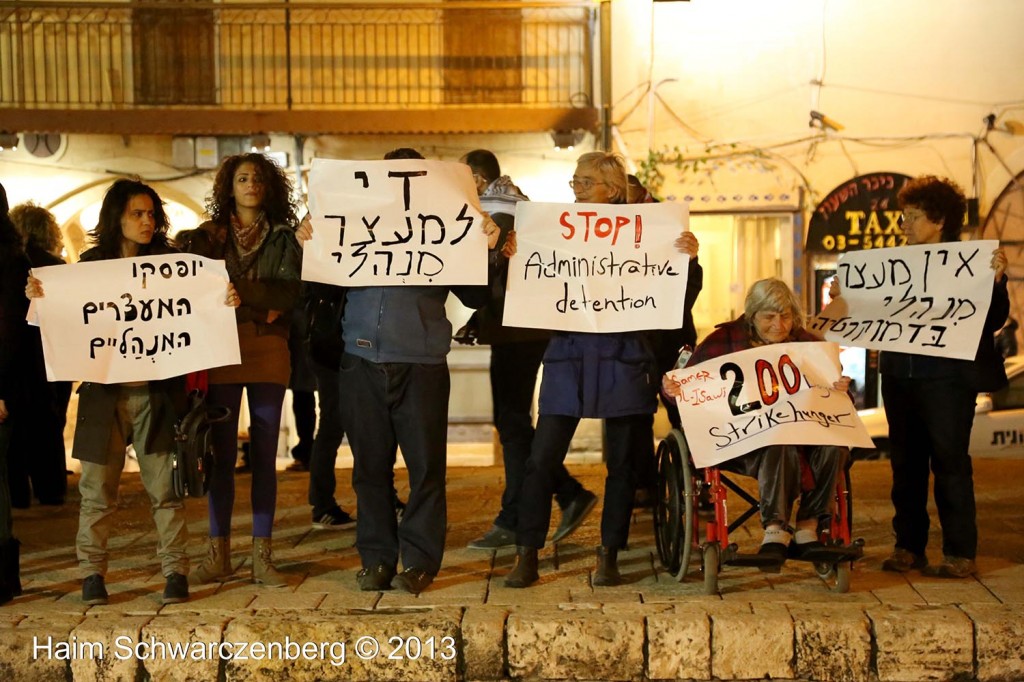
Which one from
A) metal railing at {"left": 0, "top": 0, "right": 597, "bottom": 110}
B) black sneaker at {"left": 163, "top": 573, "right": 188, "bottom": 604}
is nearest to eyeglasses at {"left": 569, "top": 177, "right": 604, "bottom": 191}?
black sneaker at {"left": 163, "top": 573, "right": 188, "bottom": 604}

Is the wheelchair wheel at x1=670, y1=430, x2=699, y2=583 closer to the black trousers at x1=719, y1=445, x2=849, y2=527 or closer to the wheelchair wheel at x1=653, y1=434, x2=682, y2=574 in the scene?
the wheelchair wheel at x1=653, y1=434, x2=682, y2=574

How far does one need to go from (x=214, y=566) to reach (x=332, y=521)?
1.53 m

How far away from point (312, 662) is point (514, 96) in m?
9.79

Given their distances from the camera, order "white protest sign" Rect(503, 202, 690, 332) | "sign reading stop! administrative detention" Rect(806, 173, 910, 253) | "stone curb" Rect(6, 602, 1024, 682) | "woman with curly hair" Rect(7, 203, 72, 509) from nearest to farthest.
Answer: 1. "stone curb" Rect(6, 602, 1024, 682)
2. "white protest sign" Rect(503, 202, 690, 332)
3. "woman with curly hair" Rect(7, 203, 72, 509)
4. "sign reading stop! administrative detention" Rect(806, 173, 910, 253)

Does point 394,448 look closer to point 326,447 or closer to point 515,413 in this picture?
point 515,413

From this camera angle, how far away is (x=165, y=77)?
14.1 meters

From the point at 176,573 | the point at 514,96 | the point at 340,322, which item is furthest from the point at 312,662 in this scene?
the point at 514,96

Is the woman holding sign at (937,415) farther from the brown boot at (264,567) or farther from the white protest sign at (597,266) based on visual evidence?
the brown boot at (264,567)

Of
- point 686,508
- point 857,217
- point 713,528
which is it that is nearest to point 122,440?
point 686,508

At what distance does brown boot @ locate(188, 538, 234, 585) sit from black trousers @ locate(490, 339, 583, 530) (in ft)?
5.23

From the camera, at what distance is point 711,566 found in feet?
18.8

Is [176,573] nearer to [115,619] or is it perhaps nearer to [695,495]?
[115,619]

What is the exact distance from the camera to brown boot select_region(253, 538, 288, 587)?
6.06 metres

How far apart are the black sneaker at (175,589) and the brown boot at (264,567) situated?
0.39 metres
